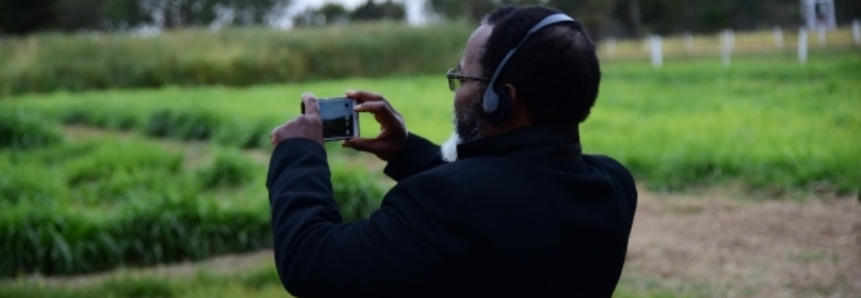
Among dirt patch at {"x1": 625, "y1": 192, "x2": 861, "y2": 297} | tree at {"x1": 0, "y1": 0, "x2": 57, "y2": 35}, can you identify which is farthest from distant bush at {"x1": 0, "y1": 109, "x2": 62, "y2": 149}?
tree at {"x1": 0, "y1": 0, "x2": 57, "y2": 35}

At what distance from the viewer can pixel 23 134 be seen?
1001 cm

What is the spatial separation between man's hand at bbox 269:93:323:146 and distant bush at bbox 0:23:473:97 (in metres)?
17.6

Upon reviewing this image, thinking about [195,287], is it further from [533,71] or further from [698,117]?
[698,117]

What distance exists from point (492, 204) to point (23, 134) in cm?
940

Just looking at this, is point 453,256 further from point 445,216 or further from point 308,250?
point 308,250

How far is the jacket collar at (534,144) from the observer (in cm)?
180

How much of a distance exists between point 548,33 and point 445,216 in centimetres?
40

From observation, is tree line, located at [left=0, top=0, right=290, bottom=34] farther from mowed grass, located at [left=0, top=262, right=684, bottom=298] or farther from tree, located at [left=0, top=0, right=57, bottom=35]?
mowed grass, located at [left=0, top=262, right=684, bottom=298]

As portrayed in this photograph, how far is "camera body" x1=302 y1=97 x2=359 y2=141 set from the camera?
210cm

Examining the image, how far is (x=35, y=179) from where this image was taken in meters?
7.07

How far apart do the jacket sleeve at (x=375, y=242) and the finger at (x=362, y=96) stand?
0.34 meters

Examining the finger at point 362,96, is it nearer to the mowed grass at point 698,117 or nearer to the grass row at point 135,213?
the grass row at point 135,213

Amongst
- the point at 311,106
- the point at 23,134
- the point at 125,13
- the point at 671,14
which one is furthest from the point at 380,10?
the point at 311,106

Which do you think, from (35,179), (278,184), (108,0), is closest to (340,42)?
(35,179)
